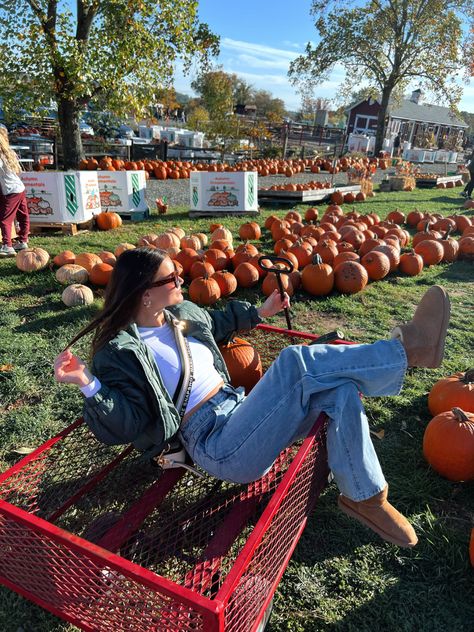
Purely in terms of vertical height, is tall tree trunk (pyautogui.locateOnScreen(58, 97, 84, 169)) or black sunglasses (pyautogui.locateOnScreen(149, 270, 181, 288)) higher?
tall tree trunk (pyautogui.locateOnScreen(58, 97, 84, 169))

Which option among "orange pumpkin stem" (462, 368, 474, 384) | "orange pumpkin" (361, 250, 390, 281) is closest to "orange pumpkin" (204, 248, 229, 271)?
"orange pumpkin" (361, 250, 390, 281)

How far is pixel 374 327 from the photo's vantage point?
15.2ft

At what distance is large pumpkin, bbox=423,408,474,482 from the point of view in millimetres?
2549

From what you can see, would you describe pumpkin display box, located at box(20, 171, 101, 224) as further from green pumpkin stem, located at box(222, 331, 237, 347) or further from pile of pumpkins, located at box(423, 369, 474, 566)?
pile of pumpkins, located at box(423, 369, 474, 566)

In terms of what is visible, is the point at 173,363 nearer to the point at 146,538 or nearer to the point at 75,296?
the point at 146,538

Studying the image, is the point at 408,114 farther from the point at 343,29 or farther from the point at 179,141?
the point at 179,141

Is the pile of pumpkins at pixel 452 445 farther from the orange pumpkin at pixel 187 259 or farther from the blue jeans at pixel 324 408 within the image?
the orange pumpkin at pixel 187 259

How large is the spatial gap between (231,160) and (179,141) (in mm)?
13038

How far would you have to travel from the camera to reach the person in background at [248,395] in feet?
6.07

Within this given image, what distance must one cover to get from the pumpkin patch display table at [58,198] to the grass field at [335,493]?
2103 millimetres

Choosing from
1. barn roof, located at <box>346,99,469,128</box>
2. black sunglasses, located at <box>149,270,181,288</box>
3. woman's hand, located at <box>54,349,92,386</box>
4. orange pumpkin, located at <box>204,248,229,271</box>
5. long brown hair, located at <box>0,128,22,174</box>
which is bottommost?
orange pumpkin, located at <box>204,248,229,271</box>

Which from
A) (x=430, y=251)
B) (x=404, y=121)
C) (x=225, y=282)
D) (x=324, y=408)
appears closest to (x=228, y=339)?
(x=324, y=408)

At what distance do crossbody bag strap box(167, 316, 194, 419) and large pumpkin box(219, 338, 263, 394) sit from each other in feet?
2.60

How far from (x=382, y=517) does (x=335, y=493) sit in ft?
2.12
